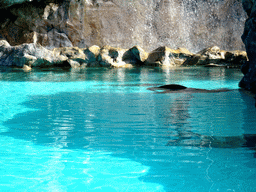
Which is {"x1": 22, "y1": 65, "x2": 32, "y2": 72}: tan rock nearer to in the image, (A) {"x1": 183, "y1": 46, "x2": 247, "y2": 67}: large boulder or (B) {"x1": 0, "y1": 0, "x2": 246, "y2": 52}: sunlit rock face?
(B) {"x1": 0, "y1": 0, "x2": 246, "y2": 52}: sunlit rock face

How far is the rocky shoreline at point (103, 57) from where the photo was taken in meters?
20.9

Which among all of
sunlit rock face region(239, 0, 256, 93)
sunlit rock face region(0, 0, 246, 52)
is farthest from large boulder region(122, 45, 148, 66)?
sunlit rock face region(239, 0, 256, 93)

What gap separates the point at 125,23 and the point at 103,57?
835cm

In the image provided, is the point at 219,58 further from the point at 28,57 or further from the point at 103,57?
the point at 28,57

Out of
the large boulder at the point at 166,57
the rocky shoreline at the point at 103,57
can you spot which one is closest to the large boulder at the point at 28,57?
the rocky shoreline at the point at 103,57

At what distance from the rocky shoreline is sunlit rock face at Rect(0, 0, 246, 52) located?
406cm

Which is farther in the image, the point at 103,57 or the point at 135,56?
the point at 135,56

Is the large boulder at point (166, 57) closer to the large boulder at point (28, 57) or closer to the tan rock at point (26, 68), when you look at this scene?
the large boulder at point (28, 57)

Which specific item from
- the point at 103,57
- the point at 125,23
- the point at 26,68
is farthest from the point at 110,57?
the point at 125,23

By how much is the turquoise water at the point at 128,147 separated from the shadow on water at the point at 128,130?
0.01 metres

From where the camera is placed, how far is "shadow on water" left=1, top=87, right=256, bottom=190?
3.28 m

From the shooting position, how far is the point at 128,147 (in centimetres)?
351

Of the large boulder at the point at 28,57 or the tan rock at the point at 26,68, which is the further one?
the large boulder at the point at 28,57

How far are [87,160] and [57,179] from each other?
1.58ft
